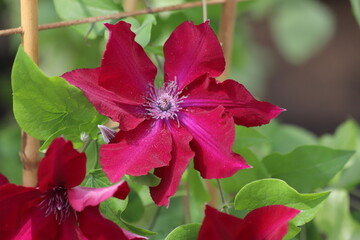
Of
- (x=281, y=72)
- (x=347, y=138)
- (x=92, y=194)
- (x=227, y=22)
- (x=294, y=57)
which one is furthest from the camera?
(x=281, y=72)

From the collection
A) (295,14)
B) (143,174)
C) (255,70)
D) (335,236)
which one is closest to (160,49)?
(143,174)

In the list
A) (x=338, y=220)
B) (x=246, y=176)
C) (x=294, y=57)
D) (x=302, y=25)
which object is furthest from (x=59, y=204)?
(x=294, y=57)

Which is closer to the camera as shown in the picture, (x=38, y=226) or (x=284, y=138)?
(x=38, y=226)

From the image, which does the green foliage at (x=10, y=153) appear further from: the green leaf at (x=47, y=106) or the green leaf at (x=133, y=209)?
the green leaf at (x=47, y=106)

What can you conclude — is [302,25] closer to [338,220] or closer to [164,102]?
[338,220]

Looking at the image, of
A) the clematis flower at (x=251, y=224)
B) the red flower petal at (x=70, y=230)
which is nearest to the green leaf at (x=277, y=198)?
the clematis flower at (x=251, y=224)

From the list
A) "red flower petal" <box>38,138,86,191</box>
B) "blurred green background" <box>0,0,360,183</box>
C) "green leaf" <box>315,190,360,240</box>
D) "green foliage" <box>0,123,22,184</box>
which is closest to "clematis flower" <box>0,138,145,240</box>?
"red flower petal" <box>38,138,86,191</box>
